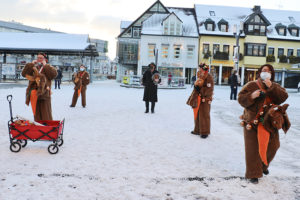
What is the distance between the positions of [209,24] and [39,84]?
39594mm

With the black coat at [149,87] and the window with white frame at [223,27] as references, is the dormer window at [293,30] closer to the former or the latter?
the window with white frame at [223,27]

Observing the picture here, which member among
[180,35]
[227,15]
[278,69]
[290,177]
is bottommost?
[290,177]

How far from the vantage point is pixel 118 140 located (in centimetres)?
664

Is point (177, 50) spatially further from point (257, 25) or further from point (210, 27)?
point (257, 25)

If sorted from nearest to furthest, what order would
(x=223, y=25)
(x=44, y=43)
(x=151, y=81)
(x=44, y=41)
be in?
(x=151, y=81)
(x=44, y=43)
(x=44, y=41)
(x=223, y=25)

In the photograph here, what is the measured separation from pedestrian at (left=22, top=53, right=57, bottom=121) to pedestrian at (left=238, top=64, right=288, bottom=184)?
3889mm

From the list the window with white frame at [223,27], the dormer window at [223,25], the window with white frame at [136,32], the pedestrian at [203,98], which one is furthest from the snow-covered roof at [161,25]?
the pedestrian at [203,98]

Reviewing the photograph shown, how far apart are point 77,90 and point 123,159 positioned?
7676mm

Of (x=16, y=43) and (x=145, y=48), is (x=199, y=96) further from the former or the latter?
(x=145, y=48)

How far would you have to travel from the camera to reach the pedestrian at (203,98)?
23.3 feet

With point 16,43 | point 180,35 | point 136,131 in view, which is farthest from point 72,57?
point 136,131

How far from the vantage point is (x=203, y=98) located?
23.2ft

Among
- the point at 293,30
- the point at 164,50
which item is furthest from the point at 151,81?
the point at 293,30

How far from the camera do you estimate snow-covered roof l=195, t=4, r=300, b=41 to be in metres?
43.0
